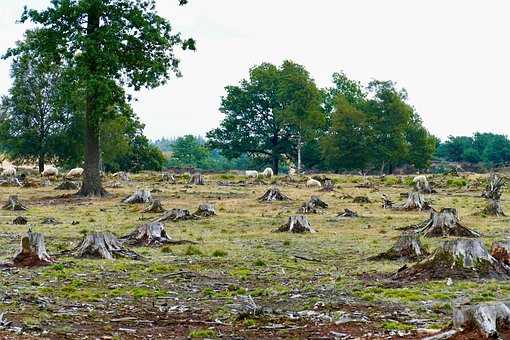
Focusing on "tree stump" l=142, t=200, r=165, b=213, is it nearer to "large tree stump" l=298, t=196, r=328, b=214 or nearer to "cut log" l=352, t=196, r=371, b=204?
"large tree stump" l=298, t=196, r=328, b=214

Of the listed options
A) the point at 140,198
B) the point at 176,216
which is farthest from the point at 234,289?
the point at 140,198

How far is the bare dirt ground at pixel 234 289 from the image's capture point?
10531mm

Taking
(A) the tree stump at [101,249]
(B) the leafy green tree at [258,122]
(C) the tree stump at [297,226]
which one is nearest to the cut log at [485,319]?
(A) the tree stump at [101,249]

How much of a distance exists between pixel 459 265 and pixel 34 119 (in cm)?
6112

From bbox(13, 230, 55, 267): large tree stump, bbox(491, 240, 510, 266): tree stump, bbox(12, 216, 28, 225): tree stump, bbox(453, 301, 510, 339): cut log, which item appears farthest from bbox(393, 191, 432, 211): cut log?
bbox(453, 301, 510, 339): cut log

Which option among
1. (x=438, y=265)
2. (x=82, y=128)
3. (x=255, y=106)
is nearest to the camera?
(x=438, y=265)

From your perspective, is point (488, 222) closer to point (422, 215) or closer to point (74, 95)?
point (422, 215)

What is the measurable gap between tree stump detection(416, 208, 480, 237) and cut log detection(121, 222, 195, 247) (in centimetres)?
712

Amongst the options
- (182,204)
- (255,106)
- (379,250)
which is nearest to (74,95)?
(182,204)

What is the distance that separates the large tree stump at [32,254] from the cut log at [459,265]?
7433mm

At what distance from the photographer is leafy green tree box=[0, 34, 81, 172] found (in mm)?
67875

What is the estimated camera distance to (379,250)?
1891cm

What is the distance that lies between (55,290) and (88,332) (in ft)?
10.3

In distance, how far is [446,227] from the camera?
2152 centimetres
